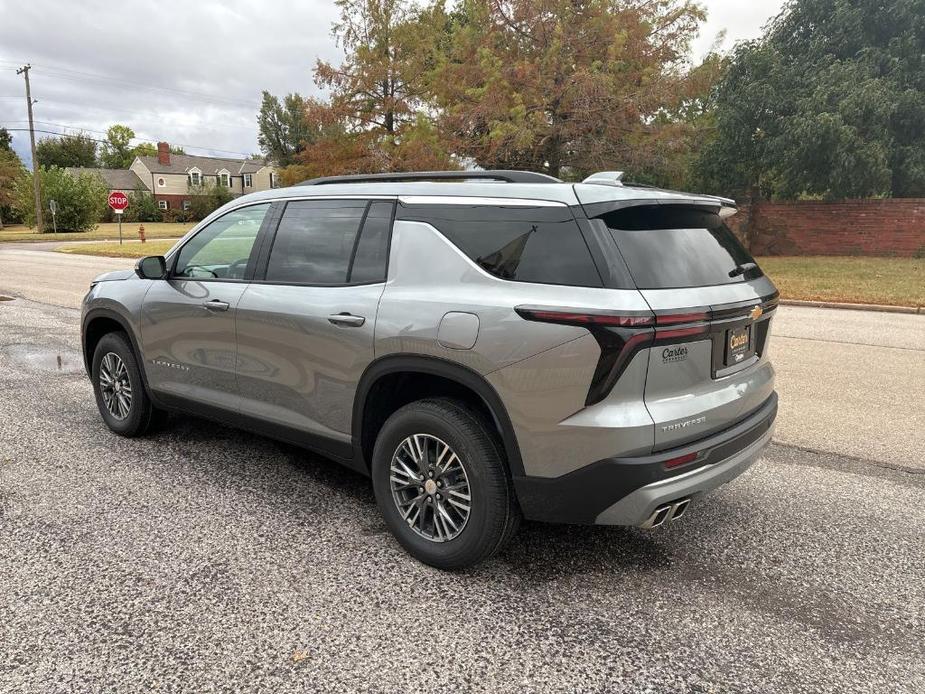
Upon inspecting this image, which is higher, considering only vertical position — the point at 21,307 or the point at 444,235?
the point at 444,235

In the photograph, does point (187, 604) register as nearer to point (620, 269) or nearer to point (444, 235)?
point (444, 235)

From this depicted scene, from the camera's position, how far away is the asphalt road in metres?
2.39

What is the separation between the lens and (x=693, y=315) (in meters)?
2.65

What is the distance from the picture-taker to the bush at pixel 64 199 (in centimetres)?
4919

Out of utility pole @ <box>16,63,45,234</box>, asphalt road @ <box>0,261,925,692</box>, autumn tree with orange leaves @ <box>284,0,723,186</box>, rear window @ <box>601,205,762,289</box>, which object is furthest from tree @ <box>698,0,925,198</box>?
utility pole @ <box>16,63,45,234</box>

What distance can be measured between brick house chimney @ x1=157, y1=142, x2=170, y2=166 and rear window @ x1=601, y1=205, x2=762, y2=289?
280 ft

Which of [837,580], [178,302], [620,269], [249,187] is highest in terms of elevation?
[249,187]

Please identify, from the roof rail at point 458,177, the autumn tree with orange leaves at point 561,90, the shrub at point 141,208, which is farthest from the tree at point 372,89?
the shrub at point 141,208

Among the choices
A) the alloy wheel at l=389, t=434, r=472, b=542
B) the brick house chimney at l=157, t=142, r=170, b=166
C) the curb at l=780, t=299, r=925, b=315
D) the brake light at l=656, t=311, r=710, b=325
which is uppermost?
the brick house chimney at l=157, t=142, r=170, b=166

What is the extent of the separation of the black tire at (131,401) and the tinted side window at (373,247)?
218cm

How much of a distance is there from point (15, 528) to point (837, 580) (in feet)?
13.2

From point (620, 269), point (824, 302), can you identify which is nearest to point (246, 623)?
point (620, 269)

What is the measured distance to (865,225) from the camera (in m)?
21.0

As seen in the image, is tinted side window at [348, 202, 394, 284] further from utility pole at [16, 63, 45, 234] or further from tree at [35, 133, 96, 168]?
tree at [35, 133, 96, 168]
